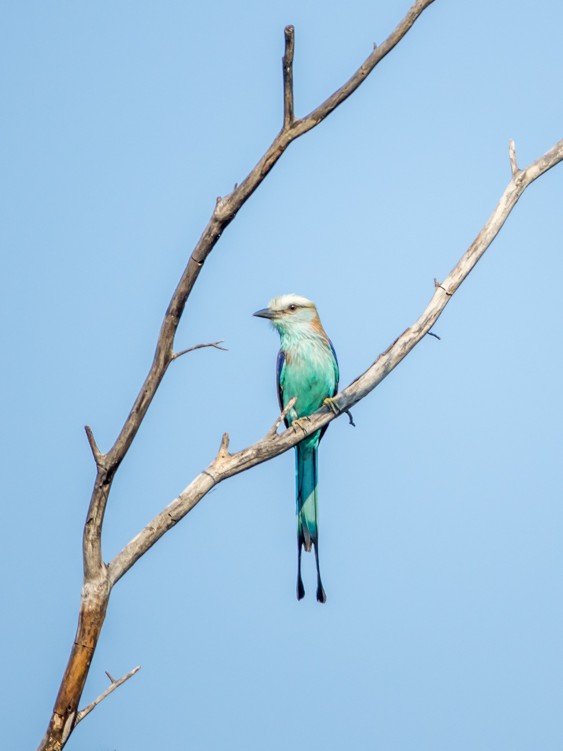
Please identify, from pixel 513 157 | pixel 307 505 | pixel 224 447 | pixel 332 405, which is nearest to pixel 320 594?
pixel 307 505

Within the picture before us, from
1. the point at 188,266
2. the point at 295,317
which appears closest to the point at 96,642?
the point at 188,266

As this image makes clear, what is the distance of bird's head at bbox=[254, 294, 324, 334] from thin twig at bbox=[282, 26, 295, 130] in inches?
110

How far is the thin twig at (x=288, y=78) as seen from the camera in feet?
19.0

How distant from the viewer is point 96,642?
5.78 m

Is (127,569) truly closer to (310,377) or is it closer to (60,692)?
(60,692)

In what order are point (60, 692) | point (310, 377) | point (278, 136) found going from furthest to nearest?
point (310, 377) < point (278, 136) < point (60, 692)

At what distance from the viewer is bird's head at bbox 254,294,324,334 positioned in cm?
876

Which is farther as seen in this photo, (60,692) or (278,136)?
(278,136)

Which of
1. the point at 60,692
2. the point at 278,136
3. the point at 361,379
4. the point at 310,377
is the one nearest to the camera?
the point at 60,692

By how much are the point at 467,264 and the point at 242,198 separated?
4.69 ft

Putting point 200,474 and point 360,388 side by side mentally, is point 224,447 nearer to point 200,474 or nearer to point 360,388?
point 200,474

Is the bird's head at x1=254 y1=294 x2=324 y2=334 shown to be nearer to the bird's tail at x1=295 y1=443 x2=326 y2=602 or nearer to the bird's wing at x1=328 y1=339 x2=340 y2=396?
the bird's wing at x1=328 y1=339 x2=340 y2=396

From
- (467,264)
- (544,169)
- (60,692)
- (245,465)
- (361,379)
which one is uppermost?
(544,169)

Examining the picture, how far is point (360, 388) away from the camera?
21.6 feet
